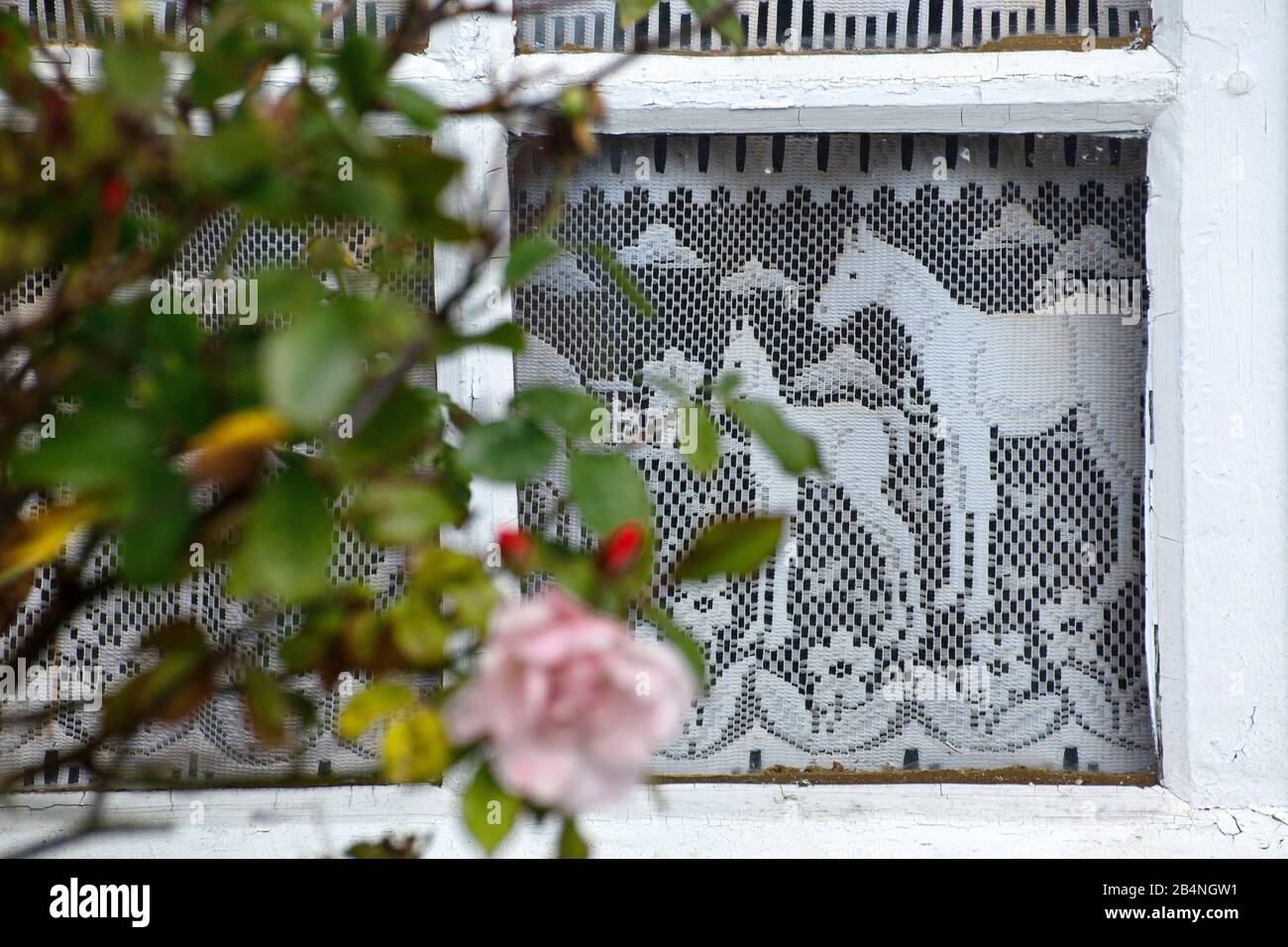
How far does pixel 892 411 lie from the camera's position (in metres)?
0.98

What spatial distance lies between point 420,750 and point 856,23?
2.72 feet

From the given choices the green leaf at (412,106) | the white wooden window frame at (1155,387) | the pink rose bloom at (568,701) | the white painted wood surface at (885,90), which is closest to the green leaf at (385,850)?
the pink rose bloom at (568,701)

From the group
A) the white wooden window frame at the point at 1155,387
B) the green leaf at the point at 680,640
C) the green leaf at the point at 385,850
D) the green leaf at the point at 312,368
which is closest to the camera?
the green leaf at the point at 312,368

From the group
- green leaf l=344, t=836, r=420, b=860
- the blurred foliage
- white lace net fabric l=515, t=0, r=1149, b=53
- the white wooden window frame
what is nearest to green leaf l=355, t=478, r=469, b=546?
the blurred foliage

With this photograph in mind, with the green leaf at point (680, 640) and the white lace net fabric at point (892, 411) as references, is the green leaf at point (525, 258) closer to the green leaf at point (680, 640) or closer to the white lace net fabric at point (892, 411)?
the green leaf at point (680, 640)

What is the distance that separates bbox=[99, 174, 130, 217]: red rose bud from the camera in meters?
0.34

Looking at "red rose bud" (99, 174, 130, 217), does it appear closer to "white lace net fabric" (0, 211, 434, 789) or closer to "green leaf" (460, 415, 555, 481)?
"green leaf" (460, 415, 555, 481)

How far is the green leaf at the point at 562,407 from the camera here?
389 mm

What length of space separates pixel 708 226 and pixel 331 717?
0.57 m

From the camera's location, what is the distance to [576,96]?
0.42 metres

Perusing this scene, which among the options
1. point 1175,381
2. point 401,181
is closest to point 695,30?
point 1175,381

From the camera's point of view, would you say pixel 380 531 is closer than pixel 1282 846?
Yes

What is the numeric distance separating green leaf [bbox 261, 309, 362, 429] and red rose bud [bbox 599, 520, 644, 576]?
10cm

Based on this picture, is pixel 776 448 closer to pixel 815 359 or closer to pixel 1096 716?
pixel 815 359
